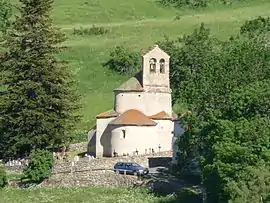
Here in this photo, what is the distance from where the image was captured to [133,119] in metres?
78.9

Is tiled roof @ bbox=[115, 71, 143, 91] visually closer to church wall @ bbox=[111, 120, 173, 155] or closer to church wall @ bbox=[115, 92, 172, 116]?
church wall @ bbox=[115, 92, 172, 116]

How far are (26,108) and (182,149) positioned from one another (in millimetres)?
15616

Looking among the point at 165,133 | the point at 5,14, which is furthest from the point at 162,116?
the point at 5,14

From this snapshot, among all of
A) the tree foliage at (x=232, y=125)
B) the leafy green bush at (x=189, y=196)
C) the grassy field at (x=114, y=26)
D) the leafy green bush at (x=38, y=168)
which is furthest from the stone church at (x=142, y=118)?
the leafy green bush at (x=189, y=196)

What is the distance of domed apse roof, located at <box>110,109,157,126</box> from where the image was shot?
78.5 meters

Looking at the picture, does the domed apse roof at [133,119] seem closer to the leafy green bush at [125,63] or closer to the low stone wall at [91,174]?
the low stone wall at [91,174]

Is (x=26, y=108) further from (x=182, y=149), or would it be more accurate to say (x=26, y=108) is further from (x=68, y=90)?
(x=182, y=149)

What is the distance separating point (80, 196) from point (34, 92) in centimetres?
1618

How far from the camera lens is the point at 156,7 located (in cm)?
13838

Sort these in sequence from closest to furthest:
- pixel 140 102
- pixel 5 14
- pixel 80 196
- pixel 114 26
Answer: pixel 80 196 < pixel 140 102 < pixel 5 14 < pixel 114 26

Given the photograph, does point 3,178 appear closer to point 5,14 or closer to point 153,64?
point 153,64

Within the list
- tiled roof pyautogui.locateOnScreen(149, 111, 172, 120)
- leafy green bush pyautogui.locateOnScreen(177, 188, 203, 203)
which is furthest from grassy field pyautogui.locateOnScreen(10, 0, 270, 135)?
leafy green bush pyautogui.locateOnScreen(177, 188, 203, 203)

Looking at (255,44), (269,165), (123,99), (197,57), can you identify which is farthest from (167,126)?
(269,165)

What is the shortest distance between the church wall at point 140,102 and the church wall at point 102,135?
1.53 meters
